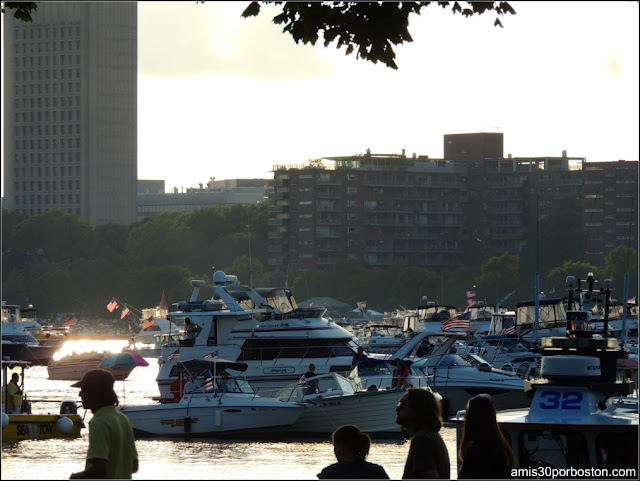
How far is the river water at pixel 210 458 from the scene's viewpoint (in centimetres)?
2345

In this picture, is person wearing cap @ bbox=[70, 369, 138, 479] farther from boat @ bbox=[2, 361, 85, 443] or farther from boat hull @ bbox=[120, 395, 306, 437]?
boat hull @ bbox=[120, 395, 306, 437]

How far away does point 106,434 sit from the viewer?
866 cm

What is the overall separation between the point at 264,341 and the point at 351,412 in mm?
7480

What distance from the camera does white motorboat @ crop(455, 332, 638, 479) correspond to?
11.2 m

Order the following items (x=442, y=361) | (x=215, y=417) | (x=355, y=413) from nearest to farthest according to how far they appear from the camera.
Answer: (x=215, y=417), (x=355, y=413), (x=442, y=361)

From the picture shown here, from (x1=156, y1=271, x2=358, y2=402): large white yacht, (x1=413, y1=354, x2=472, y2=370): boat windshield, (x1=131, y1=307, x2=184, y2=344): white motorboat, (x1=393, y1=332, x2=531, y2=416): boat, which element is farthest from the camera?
(x1=131, y1=307, x2=184, y2=344): white motorboat

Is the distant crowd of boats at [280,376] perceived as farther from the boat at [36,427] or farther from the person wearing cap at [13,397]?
the person wearing cap at [13,397]

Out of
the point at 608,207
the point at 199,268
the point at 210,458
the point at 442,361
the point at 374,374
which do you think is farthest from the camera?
the point at 199,268

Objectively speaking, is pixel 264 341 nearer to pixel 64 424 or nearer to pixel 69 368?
pixel 64 424

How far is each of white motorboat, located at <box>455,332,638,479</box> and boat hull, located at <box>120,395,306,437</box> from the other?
702 inches

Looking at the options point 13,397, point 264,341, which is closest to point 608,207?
point 264,341

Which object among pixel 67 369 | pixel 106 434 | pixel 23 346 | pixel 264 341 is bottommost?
pixel 67 369

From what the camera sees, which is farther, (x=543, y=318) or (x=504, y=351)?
(x=543, y=318)

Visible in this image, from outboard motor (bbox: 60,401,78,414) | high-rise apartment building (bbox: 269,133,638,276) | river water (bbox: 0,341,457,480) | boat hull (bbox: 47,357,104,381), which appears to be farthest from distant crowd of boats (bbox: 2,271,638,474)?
high-rise apartment building (bbox: 269,133,638,276)
